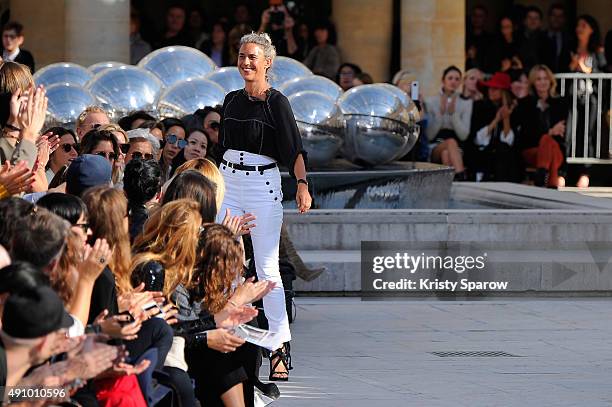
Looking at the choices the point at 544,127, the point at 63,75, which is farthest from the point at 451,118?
the point at 63,75

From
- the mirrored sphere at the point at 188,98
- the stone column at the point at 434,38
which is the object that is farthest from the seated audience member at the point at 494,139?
the mirrored sphere at the point at 188,98

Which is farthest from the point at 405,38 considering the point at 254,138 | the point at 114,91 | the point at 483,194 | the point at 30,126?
the point at 30,126

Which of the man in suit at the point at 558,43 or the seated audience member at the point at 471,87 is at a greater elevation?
the man in suit at the point at 558,43

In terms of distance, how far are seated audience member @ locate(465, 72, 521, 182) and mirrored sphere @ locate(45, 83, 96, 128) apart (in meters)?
7.08

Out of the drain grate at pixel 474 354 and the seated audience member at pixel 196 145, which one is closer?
the drain grate at pixel 474 354

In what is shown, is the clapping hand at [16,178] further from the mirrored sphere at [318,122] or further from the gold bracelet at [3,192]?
the mirrored sphere at [318,122]

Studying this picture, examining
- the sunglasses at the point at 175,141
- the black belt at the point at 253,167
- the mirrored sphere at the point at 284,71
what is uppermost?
the mirrored sphere at the point at 284,71

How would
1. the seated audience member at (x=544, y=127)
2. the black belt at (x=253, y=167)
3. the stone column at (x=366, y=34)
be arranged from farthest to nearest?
the stone column at (x=366, y=34), the seated audience member at (x=544, y=127), the black belt at (x=253, y=167)

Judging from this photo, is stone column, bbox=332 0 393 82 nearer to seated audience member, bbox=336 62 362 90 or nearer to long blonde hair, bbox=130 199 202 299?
seated audience member, bbox=336 62 362 90

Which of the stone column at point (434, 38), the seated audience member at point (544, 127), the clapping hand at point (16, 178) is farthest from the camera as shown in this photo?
the stone column at point (434, 38)

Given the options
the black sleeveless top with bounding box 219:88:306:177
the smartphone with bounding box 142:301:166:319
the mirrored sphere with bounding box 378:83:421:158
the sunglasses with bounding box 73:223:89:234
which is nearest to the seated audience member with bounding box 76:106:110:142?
the black sleeveless top with bounding box 219:88:306:177

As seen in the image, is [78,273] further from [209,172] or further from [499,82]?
[499,82]

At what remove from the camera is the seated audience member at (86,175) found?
835 centimetres

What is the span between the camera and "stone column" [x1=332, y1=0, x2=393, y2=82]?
26.1 m
